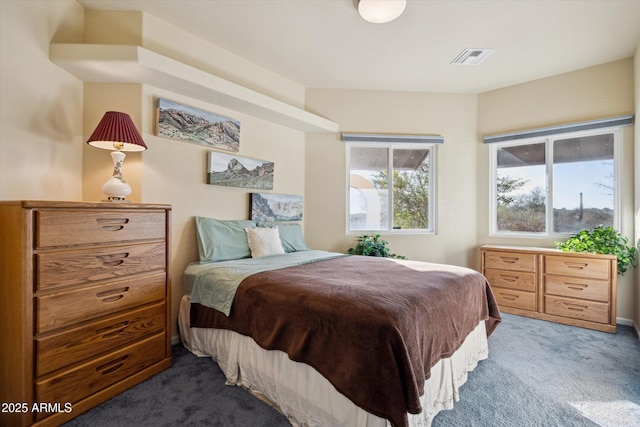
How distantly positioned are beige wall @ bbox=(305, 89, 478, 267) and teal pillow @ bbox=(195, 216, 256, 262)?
121 centimetres

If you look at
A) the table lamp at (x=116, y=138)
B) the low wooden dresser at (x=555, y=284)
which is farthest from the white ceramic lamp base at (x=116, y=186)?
the low wooden dresser at (x=555, y=284)

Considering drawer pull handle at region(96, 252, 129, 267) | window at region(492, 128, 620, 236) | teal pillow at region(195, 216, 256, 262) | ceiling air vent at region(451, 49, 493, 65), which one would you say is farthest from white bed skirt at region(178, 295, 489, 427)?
ceiling air vent at region(451, 49, 493, 65)

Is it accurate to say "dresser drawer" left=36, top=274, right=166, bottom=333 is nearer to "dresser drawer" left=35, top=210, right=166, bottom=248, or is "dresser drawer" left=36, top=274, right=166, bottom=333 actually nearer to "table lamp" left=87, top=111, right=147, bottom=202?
"dresser drawer" left=35, top=210, right=166, bottom=248

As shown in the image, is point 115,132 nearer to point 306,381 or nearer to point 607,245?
point 306,381

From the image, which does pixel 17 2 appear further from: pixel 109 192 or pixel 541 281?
pixel 541 281

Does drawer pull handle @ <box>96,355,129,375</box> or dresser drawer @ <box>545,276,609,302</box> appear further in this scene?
dresser drawer @ <box>545,276,609,302</box>

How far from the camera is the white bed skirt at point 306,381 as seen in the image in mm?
1381

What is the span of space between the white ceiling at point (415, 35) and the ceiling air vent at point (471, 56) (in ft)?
0.22

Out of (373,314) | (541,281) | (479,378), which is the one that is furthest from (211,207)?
(541,281)

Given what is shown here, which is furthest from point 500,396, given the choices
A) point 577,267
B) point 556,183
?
point 556,183

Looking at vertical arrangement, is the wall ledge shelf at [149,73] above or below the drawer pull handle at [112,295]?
above

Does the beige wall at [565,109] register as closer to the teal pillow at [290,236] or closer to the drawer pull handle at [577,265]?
the drawer pull handle at [577,265]

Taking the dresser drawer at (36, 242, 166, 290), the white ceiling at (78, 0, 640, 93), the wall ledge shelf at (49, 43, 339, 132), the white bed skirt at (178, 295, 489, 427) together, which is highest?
the white ceiling at (78, 0, 640, 93)

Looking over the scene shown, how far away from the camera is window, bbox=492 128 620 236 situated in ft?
10.5
